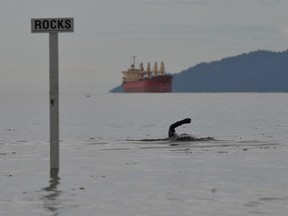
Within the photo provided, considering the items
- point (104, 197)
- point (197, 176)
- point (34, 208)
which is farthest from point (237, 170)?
point (34, 208)

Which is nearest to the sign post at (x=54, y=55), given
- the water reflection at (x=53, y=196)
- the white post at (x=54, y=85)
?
the white post at (x=54, y=85)

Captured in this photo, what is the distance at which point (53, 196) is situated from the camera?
14.8 meters

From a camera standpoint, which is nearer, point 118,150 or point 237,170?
point 237,170

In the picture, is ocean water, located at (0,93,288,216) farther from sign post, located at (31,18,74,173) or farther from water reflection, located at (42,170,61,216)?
sign post, located at (31,18,74,173)

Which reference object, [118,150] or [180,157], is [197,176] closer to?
[180,157]

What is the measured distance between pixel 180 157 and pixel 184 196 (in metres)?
9.32

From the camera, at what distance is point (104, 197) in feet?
48.3

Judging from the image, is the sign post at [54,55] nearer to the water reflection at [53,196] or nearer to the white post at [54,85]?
the white post at [54,85]

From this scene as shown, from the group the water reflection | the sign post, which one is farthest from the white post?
the water reflection

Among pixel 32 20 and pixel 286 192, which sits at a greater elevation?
pixel 32 20

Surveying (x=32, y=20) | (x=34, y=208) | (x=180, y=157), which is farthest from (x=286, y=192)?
(x=180, y=157)

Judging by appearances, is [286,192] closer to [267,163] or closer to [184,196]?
[184,196]

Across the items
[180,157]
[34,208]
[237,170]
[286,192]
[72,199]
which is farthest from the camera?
[180,157]

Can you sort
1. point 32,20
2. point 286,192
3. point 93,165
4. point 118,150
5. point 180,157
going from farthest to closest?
point 118,150
point 180,157
point 93,165
point 32,20
point 286,192
